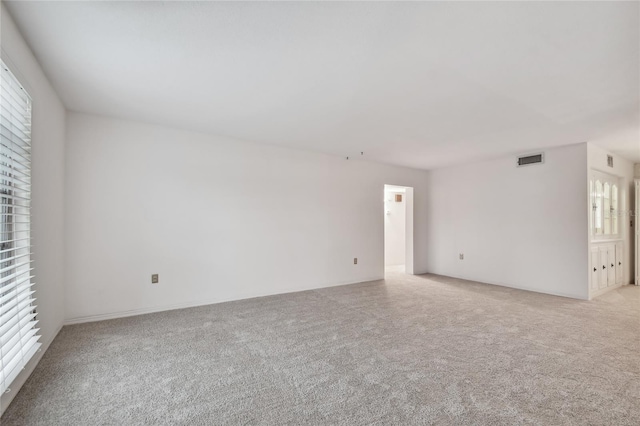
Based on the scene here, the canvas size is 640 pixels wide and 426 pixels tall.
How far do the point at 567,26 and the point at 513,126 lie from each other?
1997 millimetres

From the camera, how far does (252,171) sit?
4344 millimetres

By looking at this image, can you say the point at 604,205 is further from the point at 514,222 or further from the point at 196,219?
the point at 196,219

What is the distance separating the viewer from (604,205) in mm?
4875

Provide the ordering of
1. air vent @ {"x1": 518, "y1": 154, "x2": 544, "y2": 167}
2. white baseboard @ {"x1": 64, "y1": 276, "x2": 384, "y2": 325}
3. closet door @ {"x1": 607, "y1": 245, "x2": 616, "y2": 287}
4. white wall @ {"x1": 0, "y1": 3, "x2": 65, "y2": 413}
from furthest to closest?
closet door @ {"x1": 607, "y1": 245, "x2": 616, "y2": 287} < air vent @ {"x1": 518, "y1": 154, "x2": 544, "y2": 167} < white baseboard @ {"x1": 64, "y1": 276, "x2": 384, "y2": 325} < white wall @ {"x1": 0, "y1": 3, "x2": 65, "y2": 413}

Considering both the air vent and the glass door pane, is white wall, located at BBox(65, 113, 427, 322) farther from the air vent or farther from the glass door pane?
the glass door pane

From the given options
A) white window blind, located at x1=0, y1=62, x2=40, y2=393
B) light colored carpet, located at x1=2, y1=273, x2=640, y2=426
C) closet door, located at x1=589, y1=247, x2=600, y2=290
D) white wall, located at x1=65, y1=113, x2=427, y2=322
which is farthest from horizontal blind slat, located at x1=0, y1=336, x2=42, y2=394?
closet door, located at x1=589, y1=247, x2=600, y2=290

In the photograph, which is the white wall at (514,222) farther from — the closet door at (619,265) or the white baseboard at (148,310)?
the white baseboard at (148,310)

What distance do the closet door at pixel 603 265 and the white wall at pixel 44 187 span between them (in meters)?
6.96

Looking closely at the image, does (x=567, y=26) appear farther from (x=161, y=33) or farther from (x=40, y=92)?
(x=40, y=92)

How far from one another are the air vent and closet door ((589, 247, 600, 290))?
5.07 feet

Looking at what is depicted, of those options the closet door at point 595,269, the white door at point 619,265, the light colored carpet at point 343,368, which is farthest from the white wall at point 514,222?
the white door at point 619,265

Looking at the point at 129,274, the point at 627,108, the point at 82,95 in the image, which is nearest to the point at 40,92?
the point at 82,95

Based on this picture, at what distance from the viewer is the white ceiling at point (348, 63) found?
167 cm

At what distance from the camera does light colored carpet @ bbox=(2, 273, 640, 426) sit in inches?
67.1
